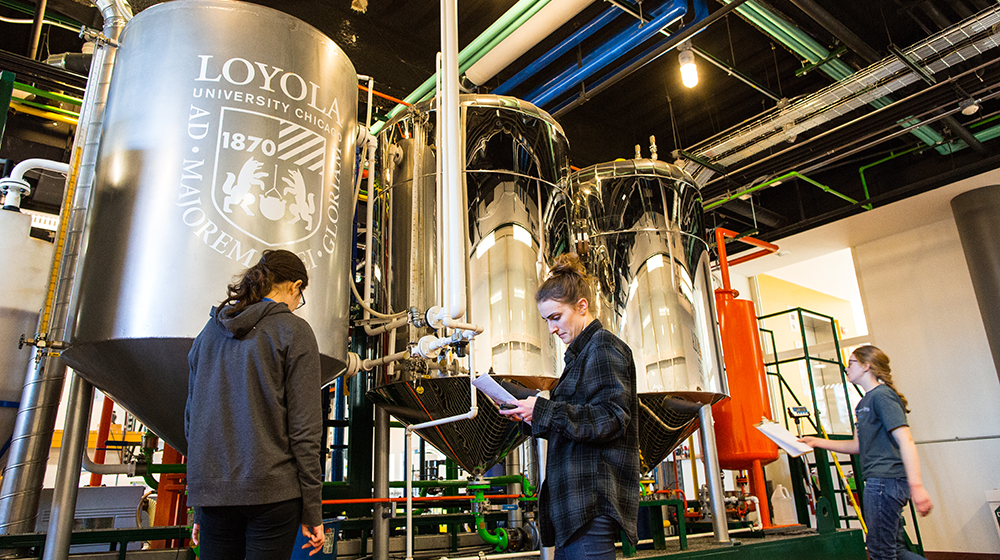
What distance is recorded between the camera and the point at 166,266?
7.70 feet

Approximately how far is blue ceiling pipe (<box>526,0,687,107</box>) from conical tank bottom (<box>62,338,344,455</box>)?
11.6 feet

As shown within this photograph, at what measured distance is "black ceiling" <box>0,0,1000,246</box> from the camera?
5312 mm

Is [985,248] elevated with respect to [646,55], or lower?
lower

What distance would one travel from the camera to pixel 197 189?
2447mm

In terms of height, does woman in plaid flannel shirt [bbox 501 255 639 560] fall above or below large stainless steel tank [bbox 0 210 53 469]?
below

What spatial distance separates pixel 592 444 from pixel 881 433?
2189 mm

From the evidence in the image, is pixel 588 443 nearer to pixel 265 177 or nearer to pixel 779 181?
pixel 265 177

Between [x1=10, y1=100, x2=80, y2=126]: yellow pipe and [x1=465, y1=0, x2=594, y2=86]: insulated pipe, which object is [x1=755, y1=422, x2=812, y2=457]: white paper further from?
[x1=10, y1=100, x2=80, y2=126]: yellow pipe

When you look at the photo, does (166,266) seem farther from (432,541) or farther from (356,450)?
(432,541)

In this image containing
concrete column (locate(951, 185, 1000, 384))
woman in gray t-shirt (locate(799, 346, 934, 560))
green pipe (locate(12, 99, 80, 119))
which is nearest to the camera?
woman in gray t-shirt (locate(799, 346, 934, 560))

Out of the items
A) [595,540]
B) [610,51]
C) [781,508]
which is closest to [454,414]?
[595,540]

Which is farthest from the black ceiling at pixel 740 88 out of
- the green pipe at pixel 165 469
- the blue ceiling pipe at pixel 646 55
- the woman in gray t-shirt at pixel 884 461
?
the woman in gray t-shirt at pixel 884 461

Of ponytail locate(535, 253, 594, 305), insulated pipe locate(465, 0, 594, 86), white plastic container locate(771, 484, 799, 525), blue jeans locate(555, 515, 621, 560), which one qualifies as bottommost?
white plastic container locate(771, 484, 799, 525)

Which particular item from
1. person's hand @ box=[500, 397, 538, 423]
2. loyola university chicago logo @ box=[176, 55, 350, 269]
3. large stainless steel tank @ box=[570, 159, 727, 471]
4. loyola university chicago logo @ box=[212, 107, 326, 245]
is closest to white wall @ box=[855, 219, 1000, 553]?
large stainless steel tank @ box=[570, 159, 727, 471]
